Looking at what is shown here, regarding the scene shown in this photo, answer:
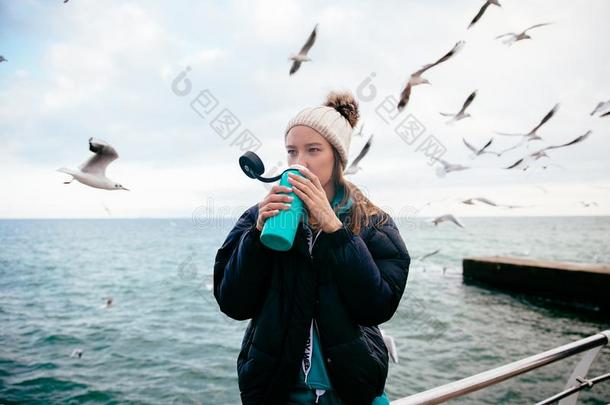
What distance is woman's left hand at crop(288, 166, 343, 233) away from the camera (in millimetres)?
1034

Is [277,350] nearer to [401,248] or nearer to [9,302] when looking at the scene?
[401,248]

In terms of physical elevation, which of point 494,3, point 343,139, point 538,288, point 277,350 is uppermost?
point 494,3

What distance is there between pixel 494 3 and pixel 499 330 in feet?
35.5

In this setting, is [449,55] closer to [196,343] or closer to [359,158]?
[359,158]

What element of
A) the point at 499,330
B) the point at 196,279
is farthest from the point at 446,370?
the point at 196,279

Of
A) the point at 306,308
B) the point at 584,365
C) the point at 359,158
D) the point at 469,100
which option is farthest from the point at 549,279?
the point at 306,308

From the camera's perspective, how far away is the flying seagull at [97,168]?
2.29 metres

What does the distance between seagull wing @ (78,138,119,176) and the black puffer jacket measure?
1.63 m

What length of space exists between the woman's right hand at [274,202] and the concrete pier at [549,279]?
627 inches

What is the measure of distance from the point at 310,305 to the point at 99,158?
2.07 m

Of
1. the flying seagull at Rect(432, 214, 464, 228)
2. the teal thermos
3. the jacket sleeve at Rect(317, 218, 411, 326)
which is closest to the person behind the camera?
the teal thermos

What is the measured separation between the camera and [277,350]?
105 cm

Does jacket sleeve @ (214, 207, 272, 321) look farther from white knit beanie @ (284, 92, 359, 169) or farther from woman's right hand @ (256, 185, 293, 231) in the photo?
white knit beanie @ (284, 92, 359, 169)

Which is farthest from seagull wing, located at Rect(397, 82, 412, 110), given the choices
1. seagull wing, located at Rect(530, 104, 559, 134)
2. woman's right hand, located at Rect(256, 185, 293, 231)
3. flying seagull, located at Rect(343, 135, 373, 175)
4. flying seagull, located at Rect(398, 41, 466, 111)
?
woman's right hand, located at Rect(256, 185, 293, 231)
